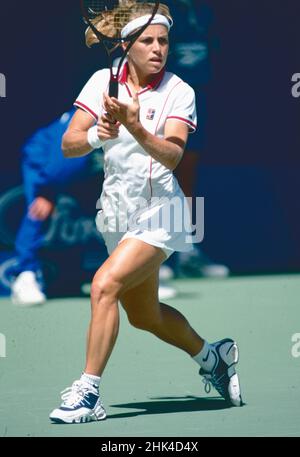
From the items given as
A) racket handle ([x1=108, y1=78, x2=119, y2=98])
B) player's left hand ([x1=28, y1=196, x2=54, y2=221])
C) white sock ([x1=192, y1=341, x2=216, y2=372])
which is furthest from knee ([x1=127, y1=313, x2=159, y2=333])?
player's left hand ([x1=28, y1=196, x2=54, y2=221])

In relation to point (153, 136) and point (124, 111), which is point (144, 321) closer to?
point (153, 136)

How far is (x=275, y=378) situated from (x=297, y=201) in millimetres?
3728

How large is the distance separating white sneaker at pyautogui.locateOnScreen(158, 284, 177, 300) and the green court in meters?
0.11

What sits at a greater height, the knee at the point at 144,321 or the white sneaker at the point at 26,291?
the white sneaker at the point at 26,291

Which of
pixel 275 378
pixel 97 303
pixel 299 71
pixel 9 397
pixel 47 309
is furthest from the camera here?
pixel 299 71

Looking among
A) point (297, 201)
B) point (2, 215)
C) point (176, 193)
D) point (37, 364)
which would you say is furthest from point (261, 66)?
point (176, 193)

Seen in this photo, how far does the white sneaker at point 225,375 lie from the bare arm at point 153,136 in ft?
2.81

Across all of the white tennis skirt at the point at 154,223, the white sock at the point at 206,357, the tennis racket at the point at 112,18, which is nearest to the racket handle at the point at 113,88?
the tennis racket at the point at 112,18

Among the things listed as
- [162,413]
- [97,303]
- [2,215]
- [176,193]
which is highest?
[2,215]

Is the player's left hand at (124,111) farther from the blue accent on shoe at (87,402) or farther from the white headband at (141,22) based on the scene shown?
the blue accent on shoe at (87,402)

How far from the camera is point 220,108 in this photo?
9508 mm

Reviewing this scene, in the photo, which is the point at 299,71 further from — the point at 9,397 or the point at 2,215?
the point at 9,397

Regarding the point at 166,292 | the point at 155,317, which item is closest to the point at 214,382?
the point at 155,317

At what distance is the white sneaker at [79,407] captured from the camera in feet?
17.3
